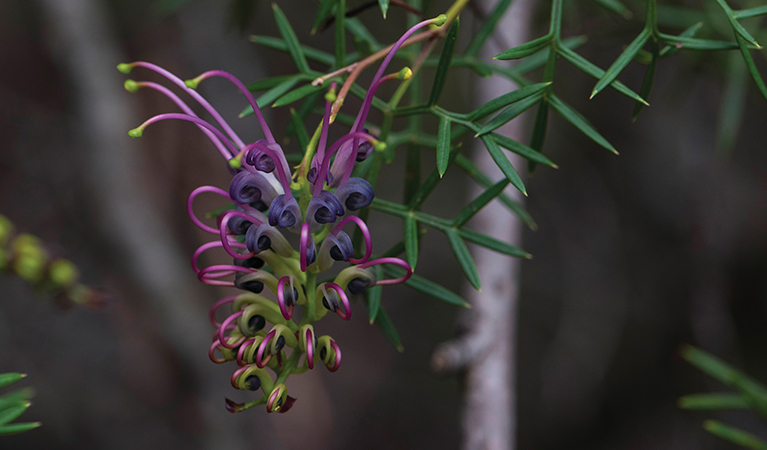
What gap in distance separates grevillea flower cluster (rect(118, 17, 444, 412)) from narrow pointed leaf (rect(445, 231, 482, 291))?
8 cm

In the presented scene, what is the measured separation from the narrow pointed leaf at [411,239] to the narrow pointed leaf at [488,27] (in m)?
0.28

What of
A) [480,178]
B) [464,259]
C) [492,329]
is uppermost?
[480,178]

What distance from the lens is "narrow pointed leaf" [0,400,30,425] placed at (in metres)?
0.50

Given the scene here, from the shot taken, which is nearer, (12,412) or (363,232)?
(363,232)

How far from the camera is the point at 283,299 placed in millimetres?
386

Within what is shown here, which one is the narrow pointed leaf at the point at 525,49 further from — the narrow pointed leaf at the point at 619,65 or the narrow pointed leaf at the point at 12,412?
the narrow pointed leaf at the point at 12,412

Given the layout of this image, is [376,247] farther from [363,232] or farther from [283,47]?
[363,232]

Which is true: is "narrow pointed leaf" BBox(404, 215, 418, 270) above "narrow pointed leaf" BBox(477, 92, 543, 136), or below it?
below

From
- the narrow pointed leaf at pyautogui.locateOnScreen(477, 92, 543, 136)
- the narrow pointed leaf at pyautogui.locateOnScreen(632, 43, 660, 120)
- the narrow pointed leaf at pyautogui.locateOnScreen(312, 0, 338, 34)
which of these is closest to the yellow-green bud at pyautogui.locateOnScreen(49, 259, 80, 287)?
the narrow pointed leaf at pyautogui.locateOnScreen(312, 0, 338, 34)

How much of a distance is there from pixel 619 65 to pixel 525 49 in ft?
0.27

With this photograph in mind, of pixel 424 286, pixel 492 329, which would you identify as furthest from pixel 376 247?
A: pixel 424 286

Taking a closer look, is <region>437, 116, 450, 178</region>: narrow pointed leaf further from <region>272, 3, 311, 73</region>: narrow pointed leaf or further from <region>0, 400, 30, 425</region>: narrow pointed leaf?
<region>0, 400, 30, 425</region>: narrow pointed leaf

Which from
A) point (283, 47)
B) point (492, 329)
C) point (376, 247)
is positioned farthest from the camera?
point (376, 247)

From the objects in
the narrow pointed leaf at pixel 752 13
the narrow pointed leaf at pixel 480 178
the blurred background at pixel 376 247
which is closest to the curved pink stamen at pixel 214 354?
the narrow pointed leaf at pixel 480 178
